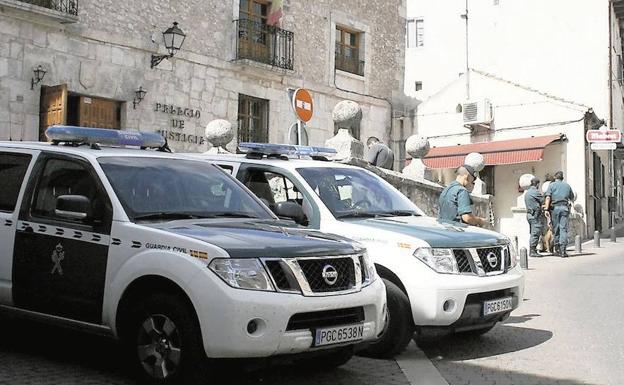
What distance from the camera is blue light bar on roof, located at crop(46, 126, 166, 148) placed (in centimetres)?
612

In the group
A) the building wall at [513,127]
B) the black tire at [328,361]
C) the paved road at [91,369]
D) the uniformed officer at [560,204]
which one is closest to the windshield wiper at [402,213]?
the paved road at [91,369]

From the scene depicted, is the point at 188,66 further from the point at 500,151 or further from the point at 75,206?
the point at 500,151

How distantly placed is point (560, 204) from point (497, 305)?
11.2 metres

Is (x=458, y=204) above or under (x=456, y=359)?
above

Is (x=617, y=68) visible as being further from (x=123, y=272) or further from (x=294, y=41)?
(x=123, y=272)

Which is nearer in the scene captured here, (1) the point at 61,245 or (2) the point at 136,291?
(2) the point at 136,291

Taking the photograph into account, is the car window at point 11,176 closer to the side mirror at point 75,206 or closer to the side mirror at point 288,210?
the side mirror at point 75,206

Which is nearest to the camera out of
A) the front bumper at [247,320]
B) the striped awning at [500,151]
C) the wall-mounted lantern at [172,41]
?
the front bumper at [247,320]

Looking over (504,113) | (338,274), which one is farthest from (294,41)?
(338,274)

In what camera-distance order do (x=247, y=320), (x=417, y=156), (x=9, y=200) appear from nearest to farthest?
(x=247, y=320)
(x=9, y=200)
(x=417, y=156)

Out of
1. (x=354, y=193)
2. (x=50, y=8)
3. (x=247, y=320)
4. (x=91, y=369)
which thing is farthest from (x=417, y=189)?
(x=247, y=320)

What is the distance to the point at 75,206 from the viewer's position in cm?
520

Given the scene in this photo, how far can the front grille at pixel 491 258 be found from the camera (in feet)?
22.0

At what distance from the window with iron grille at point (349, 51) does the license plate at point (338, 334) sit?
19.2 metres
